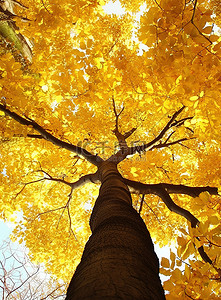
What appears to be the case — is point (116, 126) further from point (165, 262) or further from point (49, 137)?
point (165, 262)

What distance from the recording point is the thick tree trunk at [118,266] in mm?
744

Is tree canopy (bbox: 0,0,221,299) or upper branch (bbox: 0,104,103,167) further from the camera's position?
upper branch (bbox: 0,104,103,167)

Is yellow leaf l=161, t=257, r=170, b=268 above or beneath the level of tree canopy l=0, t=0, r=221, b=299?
beneath

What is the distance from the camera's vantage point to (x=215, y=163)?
5.05 meters

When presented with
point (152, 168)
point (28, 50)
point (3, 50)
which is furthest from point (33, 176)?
point (28, 50)

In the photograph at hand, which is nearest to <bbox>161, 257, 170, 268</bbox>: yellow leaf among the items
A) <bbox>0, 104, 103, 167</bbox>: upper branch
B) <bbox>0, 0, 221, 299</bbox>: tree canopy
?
<bbox>0, 0, 221, 299</bbox>: tree canopy

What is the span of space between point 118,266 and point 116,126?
16.9ft

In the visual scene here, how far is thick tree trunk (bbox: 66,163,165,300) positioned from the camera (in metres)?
0.74

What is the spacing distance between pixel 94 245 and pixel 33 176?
5.28 m

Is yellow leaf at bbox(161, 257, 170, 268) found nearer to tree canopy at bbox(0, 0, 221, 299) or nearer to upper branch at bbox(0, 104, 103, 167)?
tree canopy at bbox(0, 0, 221, 299)

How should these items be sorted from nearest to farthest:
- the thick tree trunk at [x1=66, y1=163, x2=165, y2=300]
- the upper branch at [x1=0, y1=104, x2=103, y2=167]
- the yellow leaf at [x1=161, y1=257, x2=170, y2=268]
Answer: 1. the thick tree trunk at [x1=66, y1=163, x2=165, y2=300]
2. the yellow leaf at [x1=161, y1=257, x2=170, y2=268]
3. the upper branch at [x1=0, y1=104, x2=103, y2=167]

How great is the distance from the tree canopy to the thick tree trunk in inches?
16.6

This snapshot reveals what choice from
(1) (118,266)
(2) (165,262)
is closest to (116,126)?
(2) (165,262)

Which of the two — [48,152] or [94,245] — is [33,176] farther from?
[94,245]
